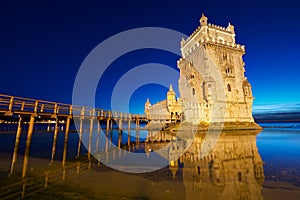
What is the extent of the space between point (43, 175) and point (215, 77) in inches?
1493

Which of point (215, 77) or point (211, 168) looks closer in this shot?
point (211, 168)

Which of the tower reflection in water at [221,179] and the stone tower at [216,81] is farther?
the stone tower at [216,81]

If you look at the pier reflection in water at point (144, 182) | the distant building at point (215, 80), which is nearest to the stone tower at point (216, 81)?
the distant building at point (215, 80)

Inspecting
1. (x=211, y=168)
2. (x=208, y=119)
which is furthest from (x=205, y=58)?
(x=211, y=168)

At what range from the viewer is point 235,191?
7.07 metres

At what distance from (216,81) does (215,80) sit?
1.20 ft

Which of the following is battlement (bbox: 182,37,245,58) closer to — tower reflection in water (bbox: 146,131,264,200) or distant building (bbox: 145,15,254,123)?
distant building (bbox: 145,15,254,123)

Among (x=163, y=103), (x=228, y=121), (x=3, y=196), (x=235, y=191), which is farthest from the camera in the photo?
(x=163, y=103)

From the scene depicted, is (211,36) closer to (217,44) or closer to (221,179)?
(217,44)

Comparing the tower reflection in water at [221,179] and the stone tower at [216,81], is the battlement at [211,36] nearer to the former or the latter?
the stone tower at [216,81]

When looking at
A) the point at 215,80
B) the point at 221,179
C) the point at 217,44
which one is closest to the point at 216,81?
the point at 215,80

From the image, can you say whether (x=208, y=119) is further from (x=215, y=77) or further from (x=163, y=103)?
(x=163, y=103)

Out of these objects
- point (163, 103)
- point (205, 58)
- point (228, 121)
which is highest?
point (205, 58)

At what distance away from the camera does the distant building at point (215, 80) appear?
37719 millimetres
